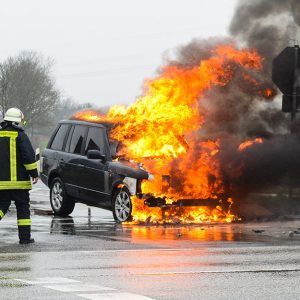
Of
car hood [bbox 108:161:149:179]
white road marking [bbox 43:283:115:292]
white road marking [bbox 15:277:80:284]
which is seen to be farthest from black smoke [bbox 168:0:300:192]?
white road marking [bbox 43:283:115:292]

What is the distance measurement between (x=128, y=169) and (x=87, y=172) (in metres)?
1.26

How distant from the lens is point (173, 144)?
17219mm

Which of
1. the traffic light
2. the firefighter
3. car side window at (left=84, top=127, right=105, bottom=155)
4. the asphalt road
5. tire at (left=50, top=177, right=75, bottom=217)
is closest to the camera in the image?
the asphalt road

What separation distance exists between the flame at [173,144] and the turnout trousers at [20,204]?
136 inches

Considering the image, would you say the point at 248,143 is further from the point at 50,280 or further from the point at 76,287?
the point at 76,287

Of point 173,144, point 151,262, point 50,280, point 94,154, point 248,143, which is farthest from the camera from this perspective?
point 248,143

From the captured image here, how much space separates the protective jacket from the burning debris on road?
359 centimetres

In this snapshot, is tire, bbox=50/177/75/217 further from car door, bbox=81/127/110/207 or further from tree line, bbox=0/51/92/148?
tree line, bbox=0/51/92/148

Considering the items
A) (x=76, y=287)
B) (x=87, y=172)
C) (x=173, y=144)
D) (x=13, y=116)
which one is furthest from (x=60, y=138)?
(x=76, y=287)

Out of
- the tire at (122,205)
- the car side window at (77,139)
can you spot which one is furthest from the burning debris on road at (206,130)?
the car side window at (77,139)

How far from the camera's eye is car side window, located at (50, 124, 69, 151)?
1875 centimetres

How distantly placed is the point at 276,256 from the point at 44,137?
8627 centimetres

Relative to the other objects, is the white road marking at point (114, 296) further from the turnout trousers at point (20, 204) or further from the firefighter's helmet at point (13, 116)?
the firefighter's helmet at point (13, 116)

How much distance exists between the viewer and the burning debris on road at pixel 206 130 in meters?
16.9
